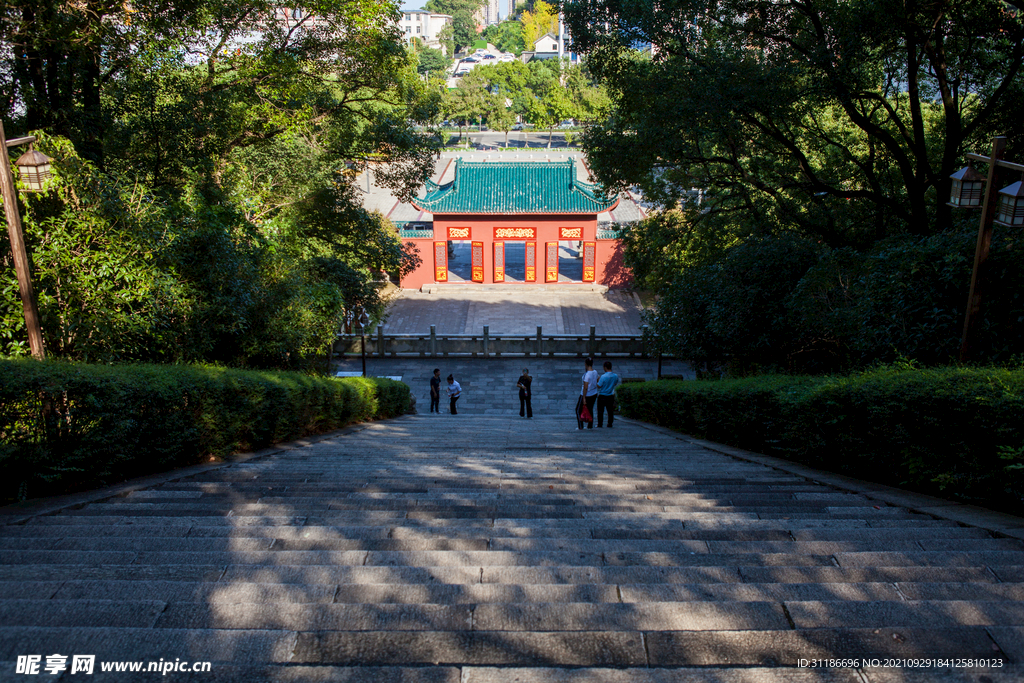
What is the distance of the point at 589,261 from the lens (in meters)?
31.0

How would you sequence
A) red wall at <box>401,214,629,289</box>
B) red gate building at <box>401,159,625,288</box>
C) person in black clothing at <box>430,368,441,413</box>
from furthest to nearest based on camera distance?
red wall at <box>401,214,629,289</box> < red gate building at <box>401,159,625,288</box> < person in black clothing at <box>430,368,441,413</box>

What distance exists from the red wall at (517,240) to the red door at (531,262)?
187 millimetres

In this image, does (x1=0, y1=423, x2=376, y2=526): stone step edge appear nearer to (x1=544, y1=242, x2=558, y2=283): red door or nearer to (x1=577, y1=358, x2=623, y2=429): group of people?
(x1=577, y1=358, x2=623, y2=429): group of people

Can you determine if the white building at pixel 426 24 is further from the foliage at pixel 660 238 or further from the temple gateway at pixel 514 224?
the foliage at pixel 660 238

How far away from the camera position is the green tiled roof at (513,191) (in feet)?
99.0

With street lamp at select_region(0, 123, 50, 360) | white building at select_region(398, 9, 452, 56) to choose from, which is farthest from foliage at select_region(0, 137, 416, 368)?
white building at select_region(398, 9, 452, 56)

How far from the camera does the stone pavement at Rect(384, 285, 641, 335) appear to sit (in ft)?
84.0

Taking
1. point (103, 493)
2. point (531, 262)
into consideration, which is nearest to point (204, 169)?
point (103, 493)

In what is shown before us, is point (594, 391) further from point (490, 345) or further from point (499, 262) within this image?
point (499, 262)

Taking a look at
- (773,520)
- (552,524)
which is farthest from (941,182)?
(552,524)

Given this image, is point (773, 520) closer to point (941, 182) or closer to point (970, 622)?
point (970, 622)

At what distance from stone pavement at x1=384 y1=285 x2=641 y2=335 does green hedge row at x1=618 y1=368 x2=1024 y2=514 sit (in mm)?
17689

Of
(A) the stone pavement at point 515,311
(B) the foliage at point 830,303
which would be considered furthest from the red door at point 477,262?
(B) the foliage at point 830,303

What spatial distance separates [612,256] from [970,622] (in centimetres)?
2936
